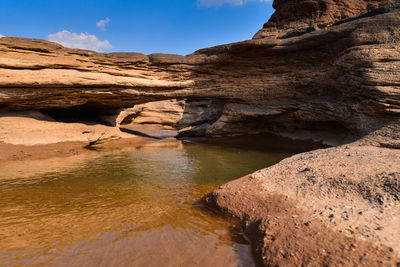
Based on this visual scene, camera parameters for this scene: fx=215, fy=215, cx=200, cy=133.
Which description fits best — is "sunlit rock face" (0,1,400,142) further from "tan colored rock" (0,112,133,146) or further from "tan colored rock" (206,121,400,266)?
"tan colored rock" (206,121,400,266)

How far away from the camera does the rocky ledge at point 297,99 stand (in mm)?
2377

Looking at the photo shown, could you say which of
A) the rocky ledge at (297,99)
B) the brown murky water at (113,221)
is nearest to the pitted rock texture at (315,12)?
the rocky ledge at (297,99)

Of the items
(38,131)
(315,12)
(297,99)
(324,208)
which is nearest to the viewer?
(324,208)

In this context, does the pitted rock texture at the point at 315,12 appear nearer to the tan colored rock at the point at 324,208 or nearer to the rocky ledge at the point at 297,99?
the rocky ledge at the point at 297,99

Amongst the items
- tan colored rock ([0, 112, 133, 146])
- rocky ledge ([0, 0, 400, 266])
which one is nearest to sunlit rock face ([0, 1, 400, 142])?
rocky ledge ([0, 0, 400, 266])

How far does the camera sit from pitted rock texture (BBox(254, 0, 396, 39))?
555 inches

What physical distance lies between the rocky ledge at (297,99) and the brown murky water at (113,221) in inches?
21.2

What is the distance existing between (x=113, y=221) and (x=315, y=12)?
17.1 meters

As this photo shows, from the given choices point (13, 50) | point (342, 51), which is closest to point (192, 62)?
point (342, 51)

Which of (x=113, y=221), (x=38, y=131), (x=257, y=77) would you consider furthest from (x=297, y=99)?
(x=38, y=131)

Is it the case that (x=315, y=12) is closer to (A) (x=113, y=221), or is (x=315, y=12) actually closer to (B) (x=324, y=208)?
(B) (x=324, y=208)

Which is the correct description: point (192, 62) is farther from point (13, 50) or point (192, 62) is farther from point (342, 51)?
point (13, 50)

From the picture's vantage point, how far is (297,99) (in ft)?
39.2

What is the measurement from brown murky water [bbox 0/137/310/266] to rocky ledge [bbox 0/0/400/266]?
54cm
